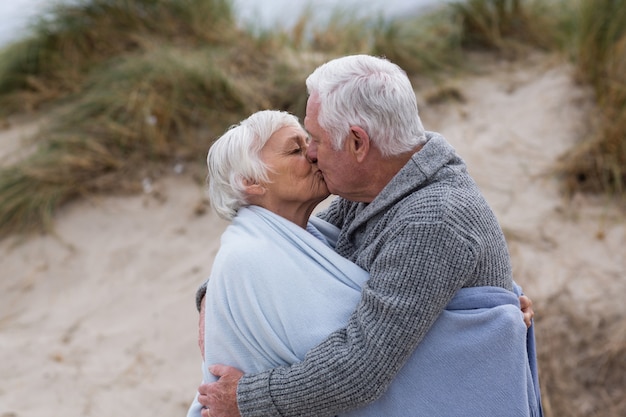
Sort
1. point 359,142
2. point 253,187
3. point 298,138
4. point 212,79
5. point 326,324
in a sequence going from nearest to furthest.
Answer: point 326,324 → point 359,142 → point 253,187 → point 298,138 → point 212,79

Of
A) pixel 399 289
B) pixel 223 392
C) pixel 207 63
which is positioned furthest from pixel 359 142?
pixel 207 63

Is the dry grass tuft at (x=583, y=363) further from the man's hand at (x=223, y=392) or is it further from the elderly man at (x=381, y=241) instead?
the man's hand at (x=223, y=392)

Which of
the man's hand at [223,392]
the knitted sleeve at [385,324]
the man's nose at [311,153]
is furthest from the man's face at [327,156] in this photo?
the man's hand at [223,392]

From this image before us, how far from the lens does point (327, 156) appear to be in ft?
8.16

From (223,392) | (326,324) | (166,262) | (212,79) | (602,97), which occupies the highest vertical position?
(326,324)

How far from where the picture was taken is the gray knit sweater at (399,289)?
2184 millimetres

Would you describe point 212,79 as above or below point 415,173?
below

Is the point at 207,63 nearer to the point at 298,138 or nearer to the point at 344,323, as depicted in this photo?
the point at 298,138

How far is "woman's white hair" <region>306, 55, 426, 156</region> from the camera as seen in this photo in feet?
7.70

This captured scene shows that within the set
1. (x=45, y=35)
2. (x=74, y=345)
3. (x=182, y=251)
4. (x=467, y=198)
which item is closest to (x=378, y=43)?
(x=182, y=251)

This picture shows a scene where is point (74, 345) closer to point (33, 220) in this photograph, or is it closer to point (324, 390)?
point (33, 220)

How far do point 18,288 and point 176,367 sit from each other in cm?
146

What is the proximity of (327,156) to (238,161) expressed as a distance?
274 mm

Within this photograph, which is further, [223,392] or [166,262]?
[166,262]
